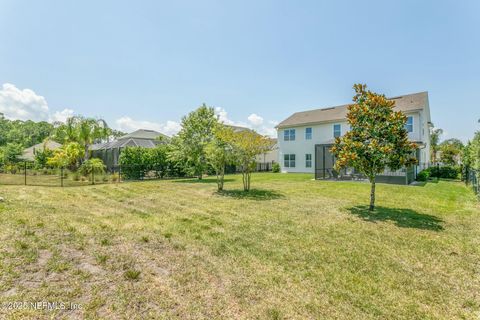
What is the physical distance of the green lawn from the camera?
288 centimetres

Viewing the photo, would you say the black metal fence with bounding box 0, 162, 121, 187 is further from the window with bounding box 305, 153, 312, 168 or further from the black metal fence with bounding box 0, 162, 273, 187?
the window with bounding box 305, 153, 312, 168

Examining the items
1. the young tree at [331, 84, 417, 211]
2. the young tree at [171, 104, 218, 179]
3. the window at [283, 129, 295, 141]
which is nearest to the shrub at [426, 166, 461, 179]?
the window at [283, 129, 295, 141]

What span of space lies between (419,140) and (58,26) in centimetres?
2526

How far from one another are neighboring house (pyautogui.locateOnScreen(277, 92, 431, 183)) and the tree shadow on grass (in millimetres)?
11003

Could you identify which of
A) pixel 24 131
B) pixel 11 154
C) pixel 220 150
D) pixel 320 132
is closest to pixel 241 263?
pixel 220 150

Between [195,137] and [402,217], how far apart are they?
1314 centimetres

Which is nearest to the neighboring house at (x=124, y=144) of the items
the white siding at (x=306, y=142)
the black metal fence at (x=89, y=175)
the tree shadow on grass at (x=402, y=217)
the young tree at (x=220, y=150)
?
the black metal fence at (x=89, y=175)

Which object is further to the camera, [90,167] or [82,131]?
[82,131]

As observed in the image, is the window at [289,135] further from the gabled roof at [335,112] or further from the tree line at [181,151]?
the tree line at [181,151]

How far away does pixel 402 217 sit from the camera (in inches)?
289

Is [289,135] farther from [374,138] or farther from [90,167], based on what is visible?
[90,167]

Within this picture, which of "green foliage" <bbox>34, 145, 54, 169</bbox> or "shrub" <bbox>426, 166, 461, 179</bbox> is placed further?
"green foliage" <bbox>34, 145, 54, 169</bbox>

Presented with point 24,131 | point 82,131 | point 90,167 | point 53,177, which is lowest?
point 53,177

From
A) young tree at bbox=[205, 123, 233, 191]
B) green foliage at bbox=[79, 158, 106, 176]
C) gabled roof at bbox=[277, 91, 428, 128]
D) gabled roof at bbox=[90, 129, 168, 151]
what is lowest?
green foliage at bbox=[79, 158, 106, 176]
